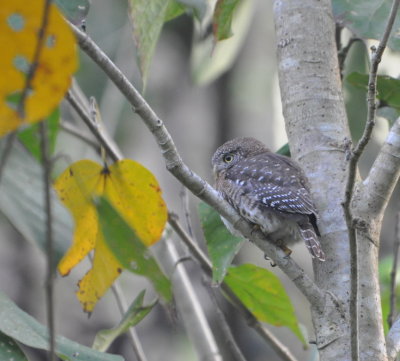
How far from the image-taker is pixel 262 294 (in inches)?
105

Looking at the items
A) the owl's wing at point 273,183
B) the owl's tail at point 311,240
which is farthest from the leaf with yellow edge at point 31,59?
the owl's wing at point 273,183

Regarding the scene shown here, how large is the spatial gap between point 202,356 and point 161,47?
230 inches

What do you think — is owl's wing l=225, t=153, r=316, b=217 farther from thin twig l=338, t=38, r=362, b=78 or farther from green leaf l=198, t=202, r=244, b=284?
thin twig l=338, t=38, r=362, b=78

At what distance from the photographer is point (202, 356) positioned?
2760 mm

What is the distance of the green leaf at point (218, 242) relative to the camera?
225 cm

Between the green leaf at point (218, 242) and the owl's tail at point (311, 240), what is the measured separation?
229 millimetres

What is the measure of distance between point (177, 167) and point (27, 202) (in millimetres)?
434

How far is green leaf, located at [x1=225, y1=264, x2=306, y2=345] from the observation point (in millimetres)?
2623

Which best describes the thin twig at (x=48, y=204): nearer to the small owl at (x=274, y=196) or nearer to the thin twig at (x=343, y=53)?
the small owl at (x=274, y=196)

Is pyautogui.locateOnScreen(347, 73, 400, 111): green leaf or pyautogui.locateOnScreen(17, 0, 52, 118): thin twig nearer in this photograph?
pyautogui.locateOnScreen(17, 0, 52, 118): thin twig

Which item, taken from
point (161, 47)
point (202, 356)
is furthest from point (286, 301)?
point (161, 47)

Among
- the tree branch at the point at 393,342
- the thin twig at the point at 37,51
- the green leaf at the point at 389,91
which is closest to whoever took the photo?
the thin twig at the point at 37,51

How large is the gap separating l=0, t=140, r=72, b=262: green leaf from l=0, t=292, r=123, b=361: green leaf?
0.26 metres

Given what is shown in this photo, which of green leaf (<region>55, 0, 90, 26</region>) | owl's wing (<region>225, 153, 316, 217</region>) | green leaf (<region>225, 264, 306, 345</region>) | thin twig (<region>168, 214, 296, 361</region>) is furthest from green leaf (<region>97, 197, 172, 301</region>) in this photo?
green leaf (<region>225, 264, 306, 345</region>)
